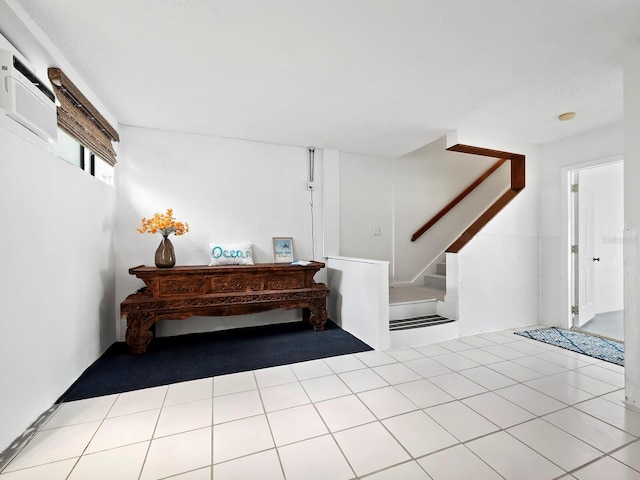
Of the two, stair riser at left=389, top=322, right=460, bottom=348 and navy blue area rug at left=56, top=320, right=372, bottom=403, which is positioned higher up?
stair riser at left=389, top=322, right=460, bottom=348

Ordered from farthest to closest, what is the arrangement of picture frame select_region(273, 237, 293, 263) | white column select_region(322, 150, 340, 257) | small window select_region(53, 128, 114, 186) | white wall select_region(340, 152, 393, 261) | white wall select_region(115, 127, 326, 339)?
white wall select_region(340, 152, 393, 261), white column select_region(322, 150, 340, 257), picture frame select_region(273, 237, 293, 263), white wall select_region(115, 127, 326, 339), small window select_region(53, 128, 114, 186)

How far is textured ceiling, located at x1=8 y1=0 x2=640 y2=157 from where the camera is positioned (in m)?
1.60

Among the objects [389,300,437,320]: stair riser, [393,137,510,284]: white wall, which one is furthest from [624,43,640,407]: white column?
[393,137,510,284]: white wall

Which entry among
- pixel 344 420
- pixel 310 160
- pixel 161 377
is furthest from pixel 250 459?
pixel 310 160

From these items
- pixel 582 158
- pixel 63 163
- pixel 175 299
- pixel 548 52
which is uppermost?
pixel 548 52

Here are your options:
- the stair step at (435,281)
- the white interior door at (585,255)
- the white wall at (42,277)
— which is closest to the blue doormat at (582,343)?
the white interior door at (585,255)

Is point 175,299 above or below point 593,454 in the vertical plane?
above

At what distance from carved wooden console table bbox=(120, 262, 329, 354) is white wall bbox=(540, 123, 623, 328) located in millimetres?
3020

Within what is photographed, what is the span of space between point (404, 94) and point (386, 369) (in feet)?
7.96

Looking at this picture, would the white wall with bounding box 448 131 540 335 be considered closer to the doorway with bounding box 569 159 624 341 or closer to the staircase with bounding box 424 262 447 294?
the doorway with bounding box 569 159 624 341

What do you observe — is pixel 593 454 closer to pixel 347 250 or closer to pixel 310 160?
pixel 347 250

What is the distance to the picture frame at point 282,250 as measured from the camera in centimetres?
373

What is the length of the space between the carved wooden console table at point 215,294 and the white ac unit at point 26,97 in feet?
4.62

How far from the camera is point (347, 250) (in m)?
4.21
